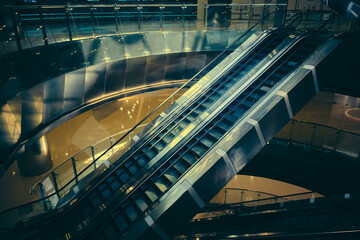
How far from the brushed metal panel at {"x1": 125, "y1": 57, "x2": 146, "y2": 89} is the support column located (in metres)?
4.76

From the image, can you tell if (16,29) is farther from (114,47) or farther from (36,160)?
(36,160)

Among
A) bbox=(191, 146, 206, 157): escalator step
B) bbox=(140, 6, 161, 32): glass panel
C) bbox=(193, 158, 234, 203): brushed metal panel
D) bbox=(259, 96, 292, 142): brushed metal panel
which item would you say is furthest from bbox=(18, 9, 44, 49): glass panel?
bbox=(259, 96, 292, 142): brushed metal panel

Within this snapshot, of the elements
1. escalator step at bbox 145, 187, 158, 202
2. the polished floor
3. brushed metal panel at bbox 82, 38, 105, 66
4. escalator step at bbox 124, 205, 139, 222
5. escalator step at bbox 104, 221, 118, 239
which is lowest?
the polished floor

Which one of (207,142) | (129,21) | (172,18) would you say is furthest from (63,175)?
(172,18)

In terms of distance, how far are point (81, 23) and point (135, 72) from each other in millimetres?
2877

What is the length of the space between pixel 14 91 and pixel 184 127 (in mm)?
4641

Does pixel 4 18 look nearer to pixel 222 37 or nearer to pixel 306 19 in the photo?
pixel 222 37

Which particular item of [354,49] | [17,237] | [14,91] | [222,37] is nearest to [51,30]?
[14,91]

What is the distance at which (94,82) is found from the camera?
372 inches

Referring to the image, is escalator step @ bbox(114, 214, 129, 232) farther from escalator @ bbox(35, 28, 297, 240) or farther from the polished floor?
the polished floor

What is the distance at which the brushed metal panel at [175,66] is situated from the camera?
36.5ft

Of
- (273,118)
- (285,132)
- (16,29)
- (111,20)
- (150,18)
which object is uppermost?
(16,29)

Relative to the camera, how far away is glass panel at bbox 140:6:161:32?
31.8 feet

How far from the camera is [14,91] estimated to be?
6211 mm
